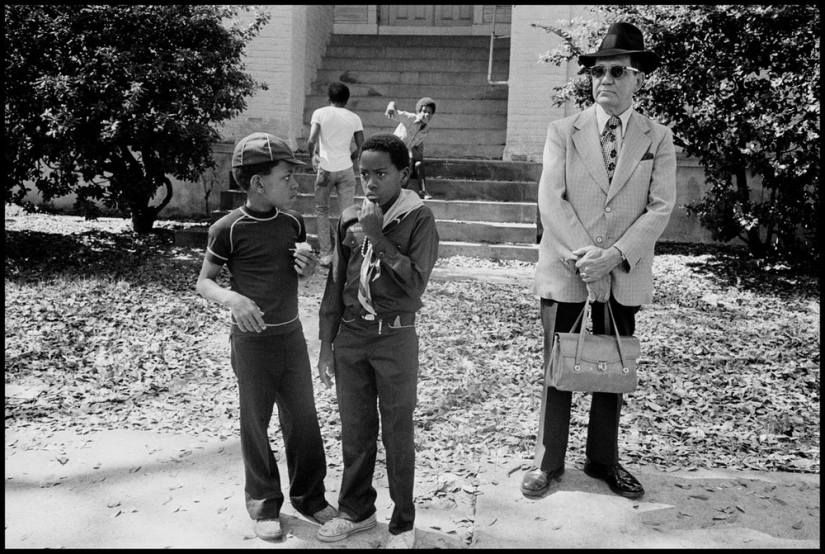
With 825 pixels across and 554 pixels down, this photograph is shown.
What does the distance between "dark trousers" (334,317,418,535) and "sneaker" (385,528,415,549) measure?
0.07 feet

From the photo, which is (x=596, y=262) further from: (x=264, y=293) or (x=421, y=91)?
(x=421, y=91)

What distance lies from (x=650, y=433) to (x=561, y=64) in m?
7.59

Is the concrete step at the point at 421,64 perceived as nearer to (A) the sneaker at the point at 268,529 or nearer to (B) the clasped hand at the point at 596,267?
(B) the clasped hand at the point at 596,267

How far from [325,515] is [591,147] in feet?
7.00

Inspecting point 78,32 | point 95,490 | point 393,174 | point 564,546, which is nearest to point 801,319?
point 564,546

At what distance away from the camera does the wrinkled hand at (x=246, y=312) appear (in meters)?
3.13

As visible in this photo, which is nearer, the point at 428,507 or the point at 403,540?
the point at 403,540

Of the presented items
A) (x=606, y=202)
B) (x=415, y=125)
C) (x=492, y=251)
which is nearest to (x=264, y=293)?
(x=606, y=202)

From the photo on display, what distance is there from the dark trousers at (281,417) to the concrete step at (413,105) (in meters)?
9.43

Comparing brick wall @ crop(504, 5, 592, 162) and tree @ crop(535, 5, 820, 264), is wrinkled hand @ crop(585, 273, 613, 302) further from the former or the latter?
brick wall @ crop(504, 5, 592, 162)

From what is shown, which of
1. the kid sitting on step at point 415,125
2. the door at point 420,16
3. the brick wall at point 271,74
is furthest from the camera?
the door at point 420,16

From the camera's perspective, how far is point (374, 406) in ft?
10.9

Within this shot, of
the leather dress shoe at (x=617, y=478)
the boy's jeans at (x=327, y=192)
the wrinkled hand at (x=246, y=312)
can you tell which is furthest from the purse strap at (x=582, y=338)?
the boy's jeans at (x=327, y=192)

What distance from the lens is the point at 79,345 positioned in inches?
239
